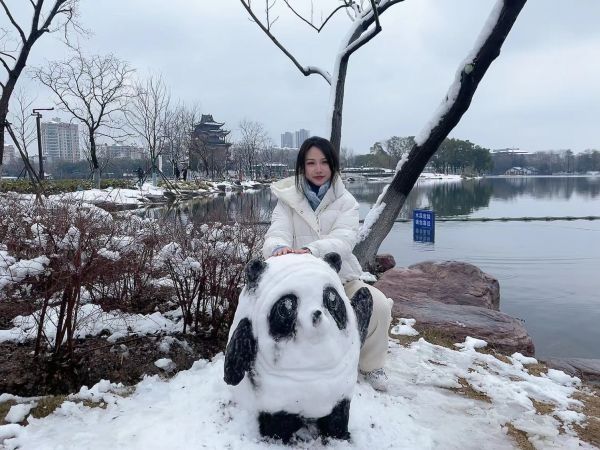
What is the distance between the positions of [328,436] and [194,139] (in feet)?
126

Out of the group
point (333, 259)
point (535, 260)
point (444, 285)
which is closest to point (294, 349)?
point (333, 259)

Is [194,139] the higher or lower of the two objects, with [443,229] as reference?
higher

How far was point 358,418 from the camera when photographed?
96.4 inches

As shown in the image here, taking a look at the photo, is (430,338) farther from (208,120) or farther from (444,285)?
(208,120)

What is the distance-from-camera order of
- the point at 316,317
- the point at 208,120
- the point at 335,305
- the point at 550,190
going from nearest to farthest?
the point at 316,317 → the point at 335,305 → the point at 550,190 → the point at 208,120

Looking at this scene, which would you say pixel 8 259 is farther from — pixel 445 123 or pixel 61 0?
pixel 61 0

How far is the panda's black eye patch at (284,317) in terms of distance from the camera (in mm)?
2059

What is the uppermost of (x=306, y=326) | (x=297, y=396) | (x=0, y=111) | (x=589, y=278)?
(x=0, y=111)

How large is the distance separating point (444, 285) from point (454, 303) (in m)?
0.37

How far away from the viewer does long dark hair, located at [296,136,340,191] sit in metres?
2.80

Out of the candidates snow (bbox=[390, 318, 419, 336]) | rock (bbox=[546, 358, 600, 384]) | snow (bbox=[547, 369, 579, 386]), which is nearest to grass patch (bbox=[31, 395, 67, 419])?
snow (bbox=[390, 318, 419, 336])

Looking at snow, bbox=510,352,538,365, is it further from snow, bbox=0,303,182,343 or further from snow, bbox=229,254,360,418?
snow, bbox=0,303,182,343

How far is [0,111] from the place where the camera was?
796 centimetres

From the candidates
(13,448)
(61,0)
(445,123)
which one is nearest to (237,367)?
(13,448)
